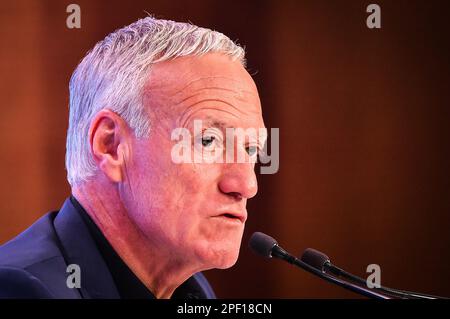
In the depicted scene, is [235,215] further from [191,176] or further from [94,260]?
[94,260]

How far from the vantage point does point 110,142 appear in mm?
1557

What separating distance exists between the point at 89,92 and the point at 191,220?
0.43m

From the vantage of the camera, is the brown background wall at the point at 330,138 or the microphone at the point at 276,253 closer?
the microphone at the point at 276,253

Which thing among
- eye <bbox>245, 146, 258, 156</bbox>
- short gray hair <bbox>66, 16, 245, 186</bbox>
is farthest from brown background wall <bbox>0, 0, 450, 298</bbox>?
eye <bbox>245, 146, 258, 156</bbox>

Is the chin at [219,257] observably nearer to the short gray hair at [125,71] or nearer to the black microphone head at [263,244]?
the black microphone head at [263,244]

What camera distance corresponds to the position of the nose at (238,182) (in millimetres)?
1511

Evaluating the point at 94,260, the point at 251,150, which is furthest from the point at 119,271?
the point at 251,150

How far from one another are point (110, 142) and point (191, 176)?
229 mm

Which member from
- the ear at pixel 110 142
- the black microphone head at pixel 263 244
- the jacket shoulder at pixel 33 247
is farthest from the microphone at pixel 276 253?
the jacket shoulder at pixel 33 247

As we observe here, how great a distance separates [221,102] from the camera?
5.06 feet

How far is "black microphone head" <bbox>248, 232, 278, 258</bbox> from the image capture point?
5.10ft

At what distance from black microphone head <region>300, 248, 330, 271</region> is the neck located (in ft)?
0.97
